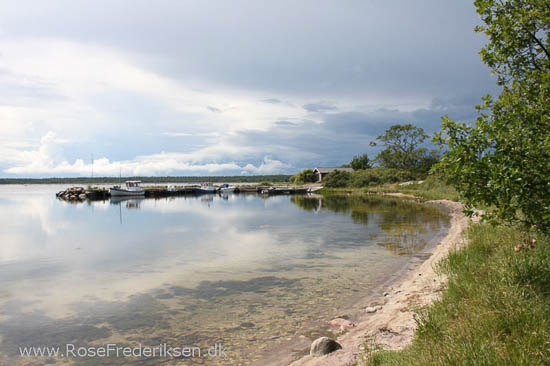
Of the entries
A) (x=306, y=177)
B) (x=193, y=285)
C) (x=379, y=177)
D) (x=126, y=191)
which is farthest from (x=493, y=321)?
(x=306, y=177)

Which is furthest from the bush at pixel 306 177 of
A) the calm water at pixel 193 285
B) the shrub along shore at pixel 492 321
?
the shrub along shore at pixel 492 321

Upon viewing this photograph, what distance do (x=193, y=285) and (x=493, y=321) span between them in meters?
10.1

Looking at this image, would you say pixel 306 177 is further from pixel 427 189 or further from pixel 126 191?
pixel 126 191

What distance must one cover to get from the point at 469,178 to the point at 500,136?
945mm

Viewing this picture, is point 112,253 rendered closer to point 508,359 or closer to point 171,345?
point 171,345

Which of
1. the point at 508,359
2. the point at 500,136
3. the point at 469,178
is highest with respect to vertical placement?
the point at 500,136

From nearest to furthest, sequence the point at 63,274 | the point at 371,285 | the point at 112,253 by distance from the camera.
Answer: the point at 371,285 → the point at 63,274 → the point at 112,253

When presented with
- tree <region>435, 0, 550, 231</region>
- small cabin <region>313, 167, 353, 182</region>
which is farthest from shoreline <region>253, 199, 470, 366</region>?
small cabin <region>313, 167, 353, 182</region>

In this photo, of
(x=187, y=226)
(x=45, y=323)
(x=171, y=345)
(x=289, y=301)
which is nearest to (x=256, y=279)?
(x=289, y=301)

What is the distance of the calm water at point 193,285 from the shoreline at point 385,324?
51 cm

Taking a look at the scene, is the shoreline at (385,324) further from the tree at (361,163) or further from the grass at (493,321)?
the tree at (361,163)

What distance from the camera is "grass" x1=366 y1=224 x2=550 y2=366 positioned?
4383 millimetres

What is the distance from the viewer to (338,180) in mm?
90312

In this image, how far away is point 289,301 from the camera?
1101 cm
